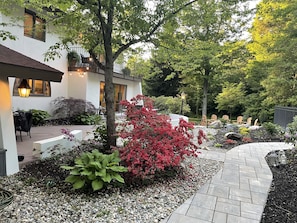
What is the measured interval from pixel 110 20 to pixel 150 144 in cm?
270

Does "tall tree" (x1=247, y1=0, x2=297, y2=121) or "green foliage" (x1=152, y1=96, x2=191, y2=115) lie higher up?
"tall tree" (x1=247, y1=0, x2=297, y2=121)

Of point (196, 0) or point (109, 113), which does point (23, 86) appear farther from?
point (196, 0)

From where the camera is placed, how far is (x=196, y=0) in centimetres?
448

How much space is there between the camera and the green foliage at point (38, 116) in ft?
30.3

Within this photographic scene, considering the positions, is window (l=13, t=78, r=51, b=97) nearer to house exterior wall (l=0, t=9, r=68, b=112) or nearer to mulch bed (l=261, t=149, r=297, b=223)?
house exterior wall (l=0, t=9, r=68, b=112)

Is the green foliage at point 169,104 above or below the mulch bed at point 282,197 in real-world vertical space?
above

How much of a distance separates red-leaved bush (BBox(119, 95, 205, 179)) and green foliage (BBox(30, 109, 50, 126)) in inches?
252

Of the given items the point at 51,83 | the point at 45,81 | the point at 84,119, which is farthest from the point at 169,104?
the point at 45,81

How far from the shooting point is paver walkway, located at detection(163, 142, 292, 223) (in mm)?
2910

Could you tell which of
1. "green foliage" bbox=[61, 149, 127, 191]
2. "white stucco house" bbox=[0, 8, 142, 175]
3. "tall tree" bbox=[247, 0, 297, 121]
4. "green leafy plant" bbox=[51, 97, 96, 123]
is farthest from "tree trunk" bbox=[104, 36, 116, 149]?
"tall tree" bbox=[247, 0, 297, 121]

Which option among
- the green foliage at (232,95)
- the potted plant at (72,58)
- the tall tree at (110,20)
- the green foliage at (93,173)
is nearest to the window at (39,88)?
the potted plant at (72,58)

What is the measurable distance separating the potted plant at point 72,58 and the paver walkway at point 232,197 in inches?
341

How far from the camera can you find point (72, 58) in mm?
11234

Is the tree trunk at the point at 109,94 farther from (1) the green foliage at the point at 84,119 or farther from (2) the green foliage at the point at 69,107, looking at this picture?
(2) the green foliage at the point at 69,107
